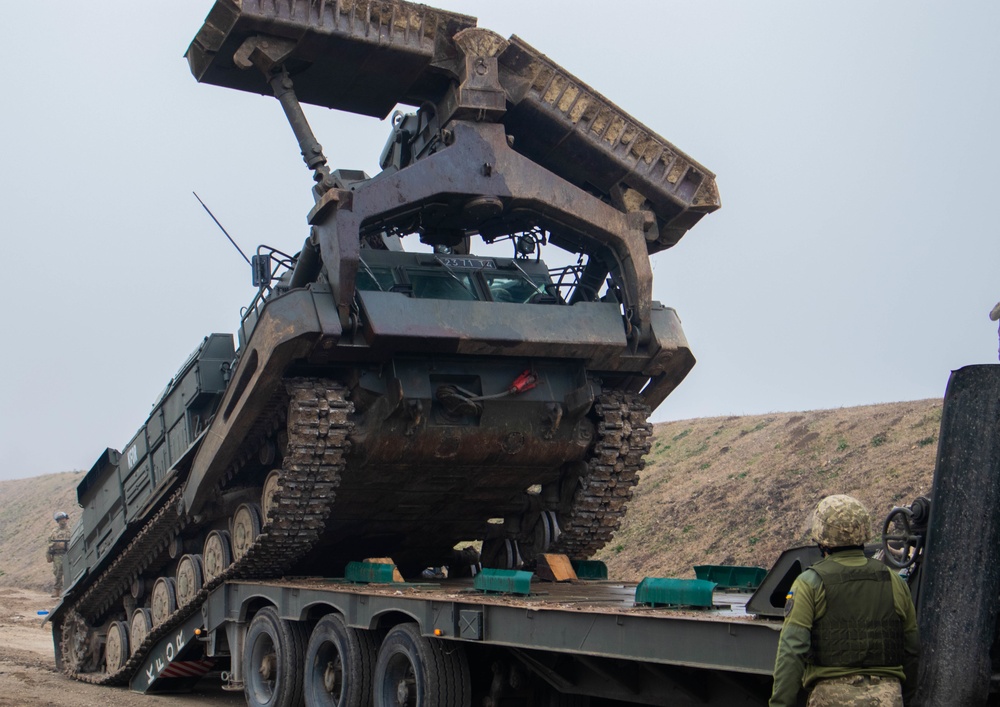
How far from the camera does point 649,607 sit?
279 inches

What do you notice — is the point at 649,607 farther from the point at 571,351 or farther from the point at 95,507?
the point at 95,507

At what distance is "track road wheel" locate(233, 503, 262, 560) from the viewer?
12.0 meters

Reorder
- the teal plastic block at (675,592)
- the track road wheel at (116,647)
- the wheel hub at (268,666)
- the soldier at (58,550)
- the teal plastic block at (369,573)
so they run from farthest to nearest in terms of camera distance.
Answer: the soldier at (58,550), the track road wheel at (116,647), the wheel hub at (268,666), the teal plastic block at (369,573), the teal plastic block at (675,592)

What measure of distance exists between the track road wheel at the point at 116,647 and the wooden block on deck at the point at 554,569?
6.08 metres

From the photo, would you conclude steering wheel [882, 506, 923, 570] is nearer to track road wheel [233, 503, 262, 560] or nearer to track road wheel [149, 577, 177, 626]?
track road wheel [233, 503, 262, 560]

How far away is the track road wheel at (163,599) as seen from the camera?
46.0 ft

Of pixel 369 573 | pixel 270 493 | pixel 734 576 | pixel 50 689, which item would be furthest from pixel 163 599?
pixel 734 576

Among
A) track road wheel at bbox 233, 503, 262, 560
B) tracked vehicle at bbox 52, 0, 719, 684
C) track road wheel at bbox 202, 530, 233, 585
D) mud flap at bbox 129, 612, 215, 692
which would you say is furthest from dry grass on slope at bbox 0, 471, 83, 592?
tracked vehicle at bbox 52, 0, 719, 684

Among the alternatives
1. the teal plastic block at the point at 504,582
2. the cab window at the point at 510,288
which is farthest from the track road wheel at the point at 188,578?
the teal plastic block at the point at 504,582

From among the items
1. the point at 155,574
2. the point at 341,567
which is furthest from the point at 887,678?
the point at 155,574

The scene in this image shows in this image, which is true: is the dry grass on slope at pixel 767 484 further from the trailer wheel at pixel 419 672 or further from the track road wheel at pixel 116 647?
the trailer wheel at pixel 419 672

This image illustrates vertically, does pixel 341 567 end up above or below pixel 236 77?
below

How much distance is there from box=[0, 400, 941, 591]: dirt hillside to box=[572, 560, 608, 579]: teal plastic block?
317 inches

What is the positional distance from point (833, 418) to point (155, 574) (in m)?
15.6
